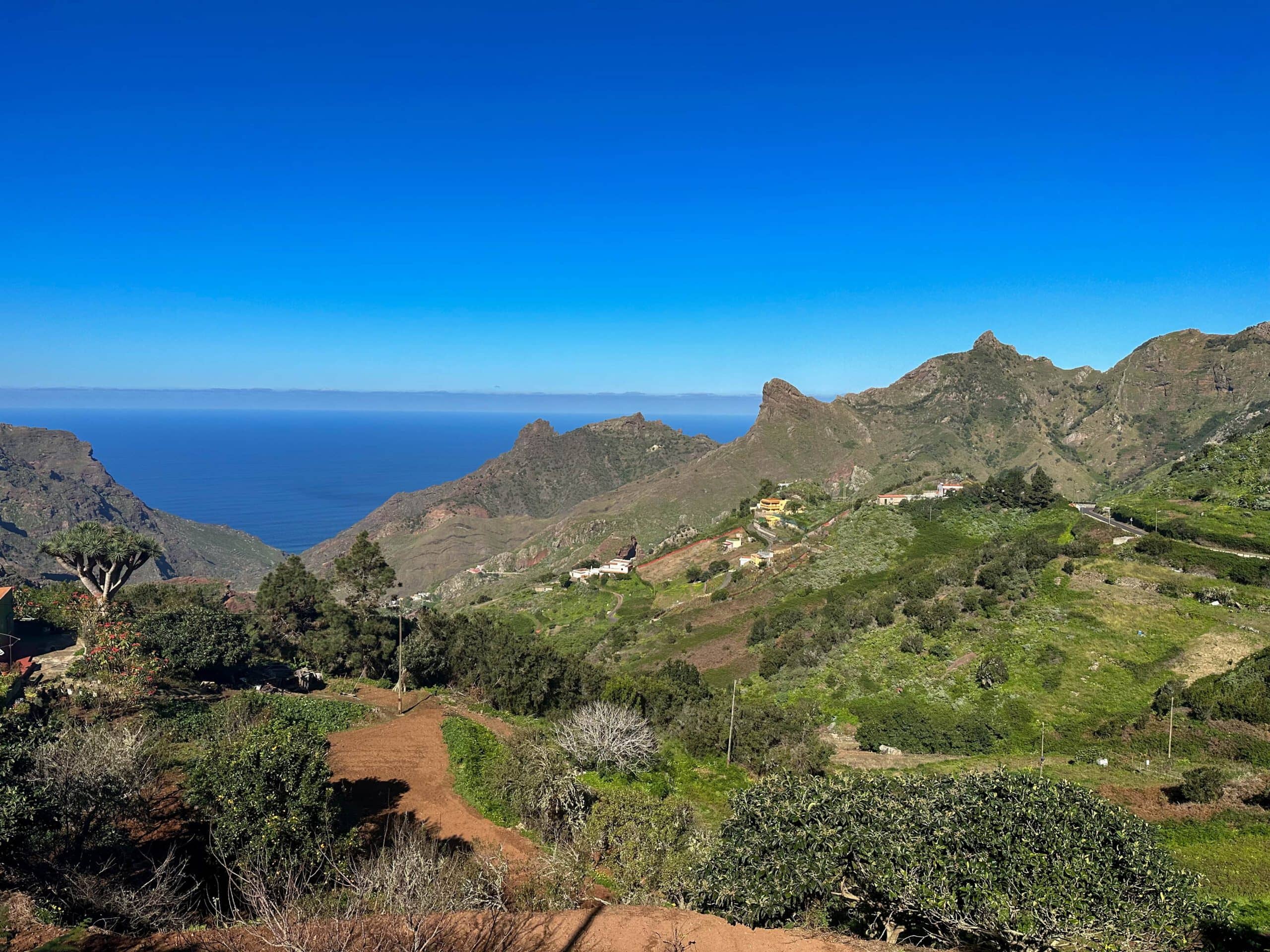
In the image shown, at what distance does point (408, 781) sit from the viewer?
1952cm

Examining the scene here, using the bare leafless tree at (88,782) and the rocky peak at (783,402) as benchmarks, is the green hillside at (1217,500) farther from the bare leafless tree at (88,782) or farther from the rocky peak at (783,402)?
the rocky peak at (783,402)

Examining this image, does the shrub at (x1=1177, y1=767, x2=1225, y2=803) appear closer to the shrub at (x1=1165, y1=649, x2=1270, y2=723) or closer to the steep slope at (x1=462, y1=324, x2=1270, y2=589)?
the shrub at (x1=1165, y1=649, x2=1270, y2=723)

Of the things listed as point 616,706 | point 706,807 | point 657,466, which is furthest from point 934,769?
point 657,466

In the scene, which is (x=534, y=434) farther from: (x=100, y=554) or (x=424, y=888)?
(x=424, y=888)

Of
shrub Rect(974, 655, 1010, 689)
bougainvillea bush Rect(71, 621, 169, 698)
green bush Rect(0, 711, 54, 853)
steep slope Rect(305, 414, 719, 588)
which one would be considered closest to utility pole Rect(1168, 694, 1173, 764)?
shrub Rect(974, 655, 1010, 689)

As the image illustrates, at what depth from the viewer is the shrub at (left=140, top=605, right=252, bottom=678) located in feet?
83.5

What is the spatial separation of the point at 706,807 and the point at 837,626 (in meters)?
20.6

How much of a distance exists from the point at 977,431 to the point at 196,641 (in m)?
147

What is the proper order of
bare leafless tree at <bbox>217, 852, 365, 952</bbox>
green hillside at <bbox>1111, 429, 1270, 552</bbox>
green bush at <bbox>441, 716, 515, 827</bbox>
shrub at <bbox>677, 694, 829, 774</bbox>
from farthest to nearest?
green hillside at <bbox>1111, 429, 1270, 552</bbox> < shrub at <bbox>677, 694, 829, 774</bbox> < green bush at <bbox>441, 716, 515, 827</bbox> < bare leafless tree at <bbox>217, 852, 365, 952</bbox>

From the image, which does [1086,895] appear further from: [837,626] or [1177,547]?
[1177,547]

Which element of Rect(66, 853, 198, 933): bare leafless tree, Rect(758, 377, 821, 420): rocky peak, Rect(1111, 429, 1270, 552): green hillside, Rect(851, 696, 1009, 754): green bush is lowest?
Rect(851, 696, 1009, 754): green bush

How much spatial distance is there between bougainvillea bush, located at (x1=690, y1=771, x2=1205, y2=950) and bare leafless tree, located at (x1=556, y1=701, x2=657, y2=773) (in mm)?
7947

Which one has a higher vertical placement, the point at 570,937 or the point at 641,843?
the point at 570,937

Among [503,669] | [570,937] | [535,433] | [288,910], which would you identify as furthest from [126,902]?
[535,433]
